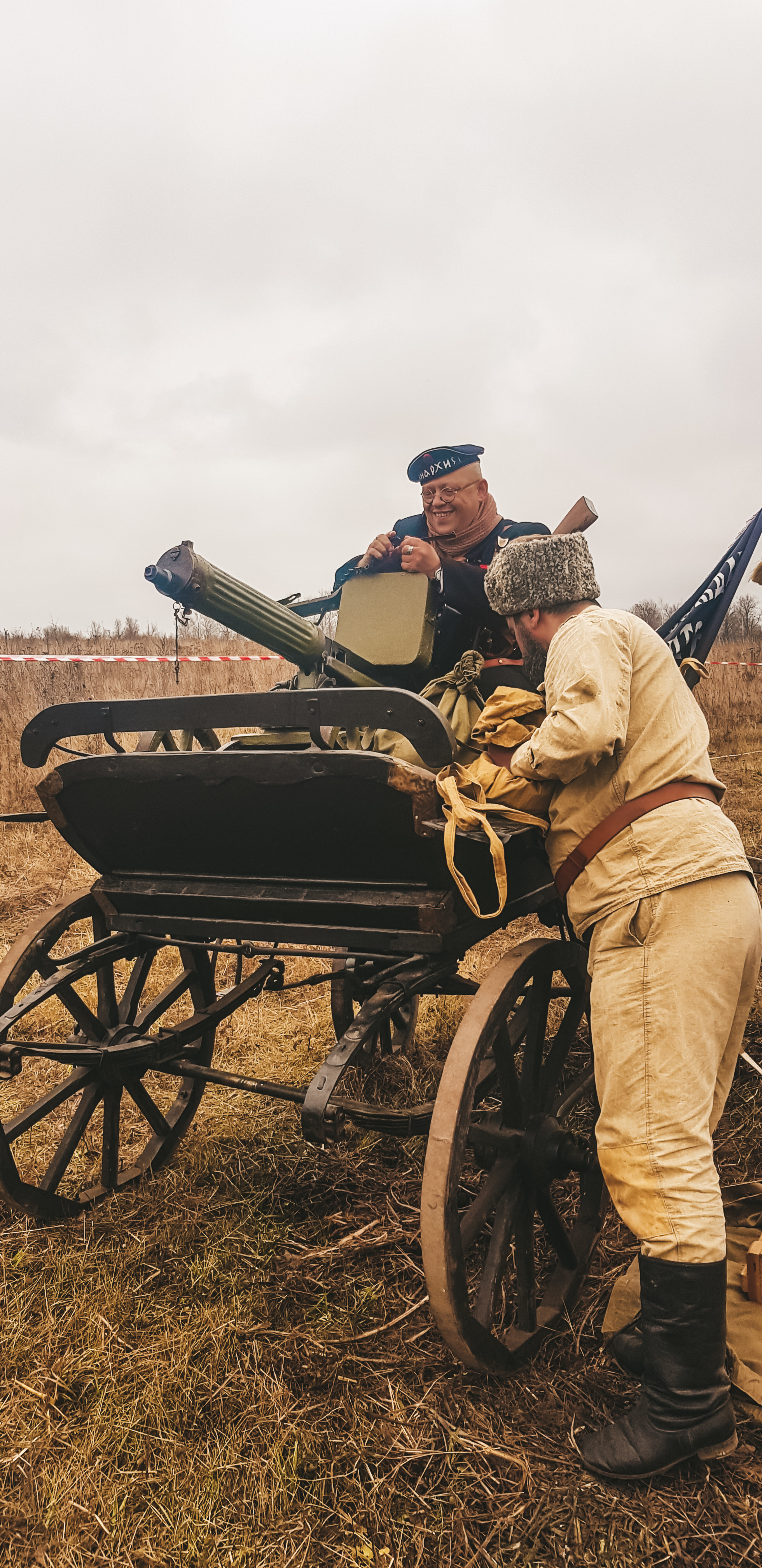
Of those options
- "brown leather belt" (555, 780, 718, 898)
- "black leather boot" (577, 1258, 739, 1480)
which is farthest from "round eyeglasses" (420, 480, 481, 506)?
"black leather boot" (577, 1258, 739, 1480)

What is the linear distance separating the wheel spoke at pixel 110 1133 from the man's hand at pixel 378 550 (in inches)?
98.5

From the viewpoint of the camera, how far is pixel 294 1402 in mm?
2178

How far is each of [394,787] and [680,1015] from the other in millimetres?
823

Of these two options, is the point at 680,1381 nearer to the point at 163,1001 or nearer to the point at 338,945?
the point at 338,945

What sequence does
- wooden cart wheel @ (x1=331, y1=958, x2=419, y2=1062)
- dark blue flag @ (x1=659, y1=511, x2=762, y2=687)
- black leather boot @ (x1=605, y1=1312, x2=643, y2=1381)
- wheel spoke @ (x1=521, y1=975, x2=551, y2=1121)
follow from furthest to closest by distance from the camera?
dark blue flag @ (x1=659, y1=511, x2=762, y2=687)
wooden cart wheel @ (x1=331, y1=958, x2=419, y2=1062)
wheel spoke @ (x1=521, y1=975, x2=551, y2=1121)
black leather boot @ (x1=605, y1=1312, x2=643, y2=1381)

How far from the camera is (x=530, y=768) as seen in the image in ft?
6.92

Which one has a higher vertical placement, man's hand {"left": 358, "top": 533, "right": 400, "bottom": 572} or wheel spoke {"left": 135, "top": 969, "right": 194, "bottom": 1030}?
man's hand {"left": 358, "top": 533, "right": 400, "bottom": 572}

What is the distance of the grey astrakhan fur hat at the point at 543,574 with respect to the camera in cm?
241

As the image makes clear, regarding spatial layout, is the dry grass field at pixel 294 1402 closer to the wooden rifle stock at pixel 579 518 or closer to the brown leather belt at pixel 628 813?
the brown leather belt at pixel 628 813

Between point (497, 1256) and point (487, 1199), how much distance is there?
0.14 m

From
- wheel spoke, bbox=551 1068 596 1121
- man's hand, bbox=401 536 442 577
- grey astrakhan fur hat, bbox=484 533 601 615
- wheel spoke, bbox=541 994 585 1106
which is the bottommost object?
wheel spoke, bbox=551 1068 596 1121

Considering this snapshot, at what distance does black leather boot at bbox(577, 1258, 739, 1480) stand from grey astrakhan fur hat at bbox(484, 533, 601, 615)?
5.23 ft

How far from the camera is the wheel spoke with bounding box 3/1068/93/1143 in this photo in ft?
8.51

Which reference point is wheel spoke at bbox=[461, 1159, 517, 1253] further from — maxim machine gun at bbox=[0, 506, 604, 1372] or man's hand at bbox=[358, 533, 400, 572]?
man's hand at bbox=[358, 533, 400, 572]
